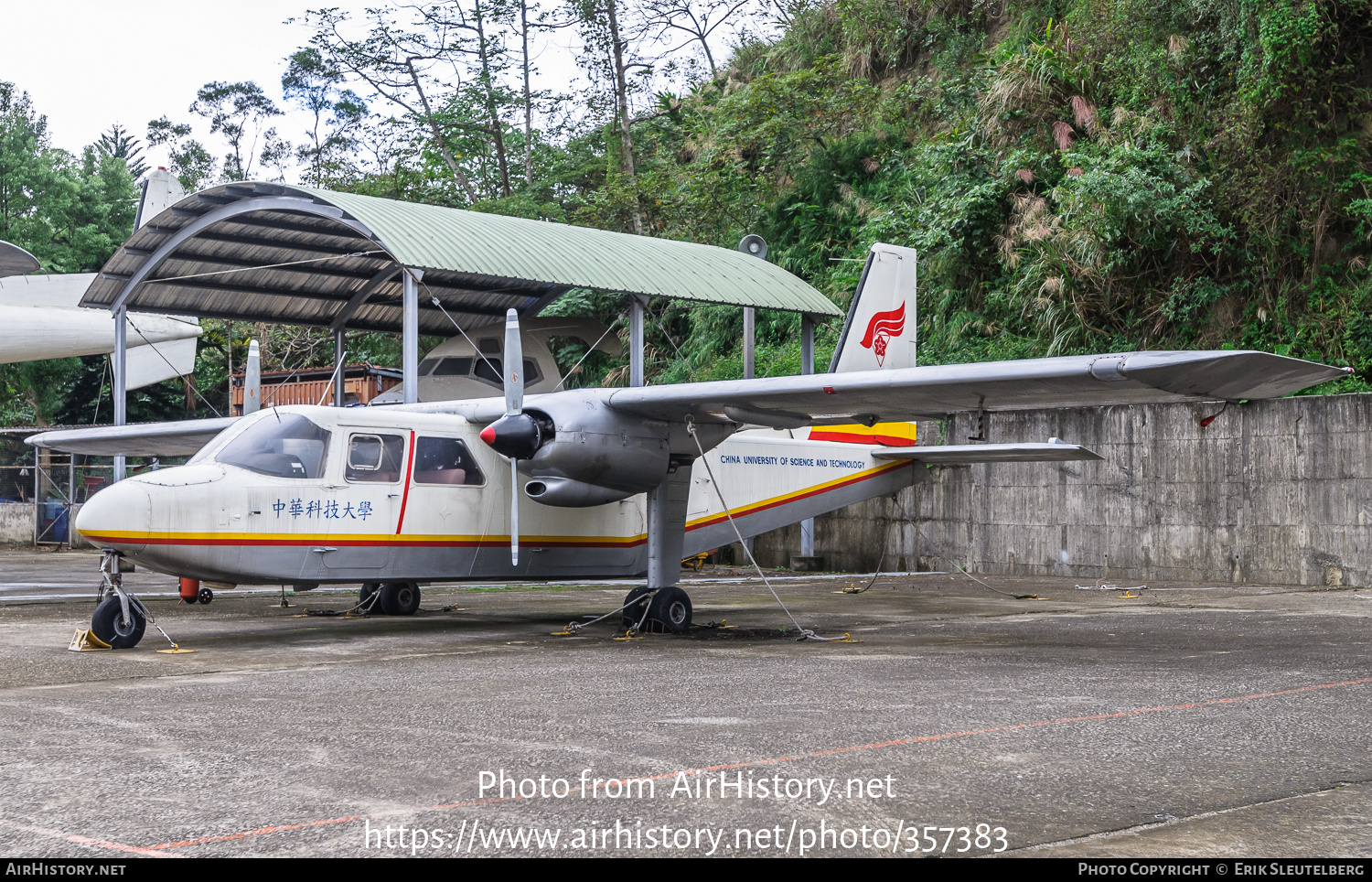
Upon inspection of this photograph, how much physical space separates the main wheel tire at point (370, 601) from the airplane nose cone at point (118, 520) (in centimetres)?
442

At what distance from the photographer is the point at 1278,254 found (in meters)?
20.1

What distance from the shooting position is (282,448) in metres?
11.6

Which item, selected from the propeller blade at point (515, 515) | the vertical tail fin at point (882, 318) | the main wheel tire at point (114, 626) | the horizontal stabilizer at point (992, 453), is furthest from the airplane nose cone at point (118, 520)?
the horizontal stabilizer at point (992, 453)

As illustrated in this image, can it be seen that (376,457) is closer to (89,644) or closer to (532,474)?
(532,474)

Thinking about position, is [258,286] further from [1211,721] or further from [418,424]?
[1211,721]

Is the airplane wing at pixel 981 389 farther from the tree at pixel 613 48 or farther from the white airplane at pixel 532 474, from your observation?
the tree at pixel 613 48

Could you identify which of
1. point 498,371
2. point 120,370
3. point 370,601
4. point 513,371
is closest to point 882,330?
point 513,371

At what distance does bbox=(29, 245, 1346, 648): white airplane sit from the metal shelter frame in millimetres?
3723

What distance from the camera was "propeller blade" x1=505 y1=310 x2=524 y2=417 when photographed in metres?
11.9

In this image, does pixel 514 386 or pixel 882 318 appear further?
pixel 882 318

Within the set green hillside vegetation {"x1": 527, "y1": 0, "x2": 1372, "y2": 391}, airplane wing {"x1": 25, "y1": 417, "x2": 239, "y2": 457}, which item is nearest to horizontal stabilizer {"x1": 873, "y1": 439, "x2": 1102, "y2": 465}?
green hillside vegetation {"x1": 527, "y1": 0, "x2": 1372, "y2": 391}

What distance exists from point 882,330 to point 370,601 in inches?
293

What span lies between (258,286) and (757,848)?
A: 19.1 meters

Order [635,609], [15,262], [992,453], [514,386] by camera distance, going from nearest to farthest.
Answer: [514,386] → [635,609] → [992,453] → [15,262]
